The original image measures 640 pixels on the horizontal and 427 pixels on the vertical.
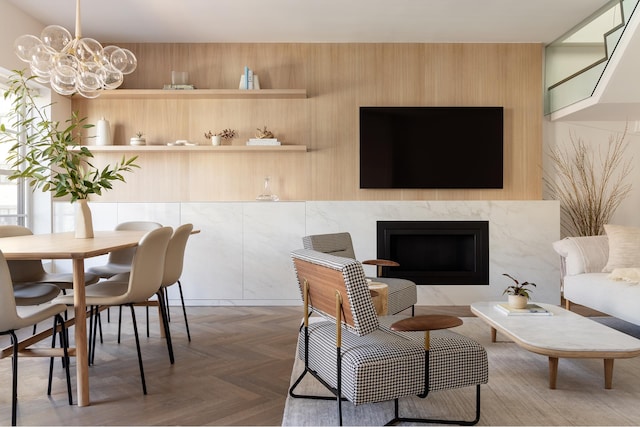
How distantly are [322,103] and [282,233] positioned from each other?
4.93 feet

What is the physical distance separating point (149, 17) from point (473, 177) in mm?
3626

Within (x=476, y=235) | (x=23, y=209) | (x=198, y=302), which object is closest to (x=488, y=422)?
(x=476, y=235)

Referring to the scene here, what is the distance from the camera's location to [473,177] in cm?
554

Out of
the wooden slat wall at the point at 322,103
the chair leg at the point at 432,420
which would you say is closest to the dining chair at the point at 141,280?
the chair leg at the point at 432,420

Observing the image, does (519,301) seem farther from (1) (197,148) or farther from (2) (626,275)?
(1) (197,148)

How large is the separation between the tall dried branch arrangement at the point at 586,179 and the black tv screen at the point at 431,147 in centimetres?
70

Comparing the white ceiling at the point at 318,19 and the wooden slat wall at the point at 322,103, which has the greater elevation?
the white ceiling at the point at 318,19

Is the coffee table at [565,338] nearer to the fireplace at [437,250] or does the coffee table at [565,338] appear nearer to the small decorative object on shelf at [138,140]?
the fireplace at [437,250]

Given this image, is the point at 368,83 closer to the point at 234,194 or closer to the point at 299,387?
the point at 234,194

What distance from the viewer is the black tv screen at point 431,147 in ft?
18.1

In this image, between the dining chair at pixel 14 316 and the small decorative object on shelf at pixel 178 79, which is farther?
the small decorative object on shelf at pixel 178 79

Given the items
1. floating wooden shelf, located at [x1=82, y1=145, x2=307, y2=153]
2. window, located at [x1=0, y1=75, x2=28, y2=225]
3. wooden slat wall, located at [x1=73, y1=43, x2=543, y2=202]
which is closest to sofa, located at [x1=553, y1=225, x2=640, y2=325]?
wooden slat wall, located at [x1=73, y1=43, x2=543, y2=202]

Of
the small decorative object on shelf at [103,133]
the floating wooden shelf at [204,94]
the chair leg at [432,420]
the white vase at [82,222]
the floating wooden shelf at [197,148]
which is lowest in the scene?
the chair leg at [432,420]

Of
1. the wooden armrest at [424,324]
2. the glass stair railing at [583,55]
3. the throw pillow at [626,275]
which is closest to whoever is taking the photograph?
the wooden armrest at [424,324]
